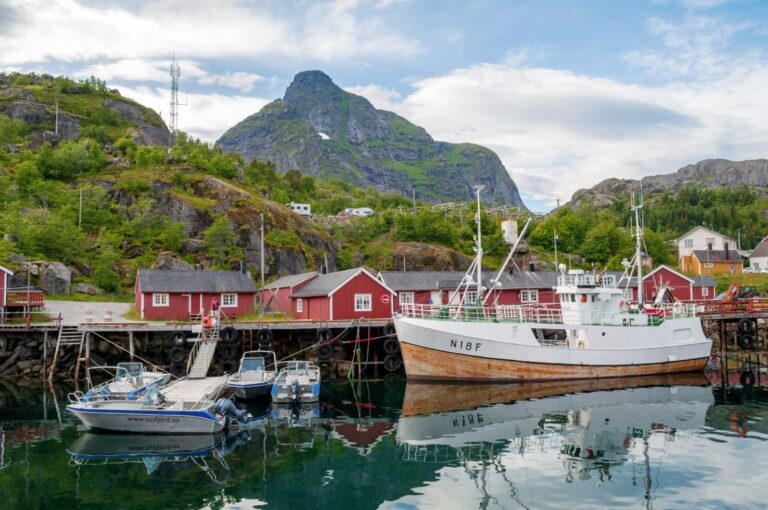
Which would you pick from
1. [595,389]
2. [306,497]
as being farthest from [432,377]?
[306,497]

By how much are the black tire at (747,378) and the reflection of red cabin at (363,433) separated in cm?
2050

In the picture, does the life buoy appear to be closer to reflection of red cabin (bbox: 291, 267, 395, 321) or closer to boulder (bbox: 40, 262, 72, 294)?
reflection of red cabin (bbox: 291, 267, 395, 321)

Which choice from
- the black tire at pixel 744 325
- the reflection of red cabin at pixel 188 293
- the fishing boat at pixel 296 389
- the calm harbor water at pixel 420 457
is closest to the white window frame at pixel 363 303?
the reflection of red cabin at pixel 188 293

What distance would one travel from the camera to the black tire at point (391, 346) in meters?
35.1

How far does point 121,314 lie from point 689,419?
3727 cm

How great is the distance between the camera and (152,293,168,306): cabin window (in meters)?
39.8

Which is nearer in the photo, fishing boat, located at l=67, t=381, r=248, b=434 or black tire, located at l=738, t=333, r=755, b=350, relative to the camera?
fishing boat, located at l=67, t=381, r=248, b=434

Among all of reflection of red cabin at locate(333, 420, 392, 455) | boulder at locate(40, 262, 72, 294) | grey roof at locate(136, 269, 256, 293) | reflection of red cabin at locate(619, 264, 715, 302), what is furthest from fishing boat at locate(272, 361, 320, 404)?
reflection of red cabin at locate(619, 264, 715, 302)

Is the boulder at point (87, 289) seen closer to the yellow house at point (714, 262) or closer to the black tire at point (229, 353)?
the black tire at point (229, 353)

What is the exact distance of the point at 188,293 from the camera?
134 feet

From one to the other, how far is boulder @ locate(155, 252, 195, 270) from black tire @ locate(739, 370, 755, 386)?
1802 inches

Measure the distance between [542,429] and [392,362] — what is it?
1526 centimetres

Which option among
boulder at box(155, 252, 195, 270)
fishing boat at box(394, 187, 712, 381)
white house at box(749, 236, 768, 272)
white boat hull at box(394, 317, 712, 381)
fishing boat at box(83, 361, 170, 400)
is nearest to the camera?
fishing boat at box(83, 361, 170, 400)

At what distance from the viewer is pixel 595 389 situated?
94.9 feet
